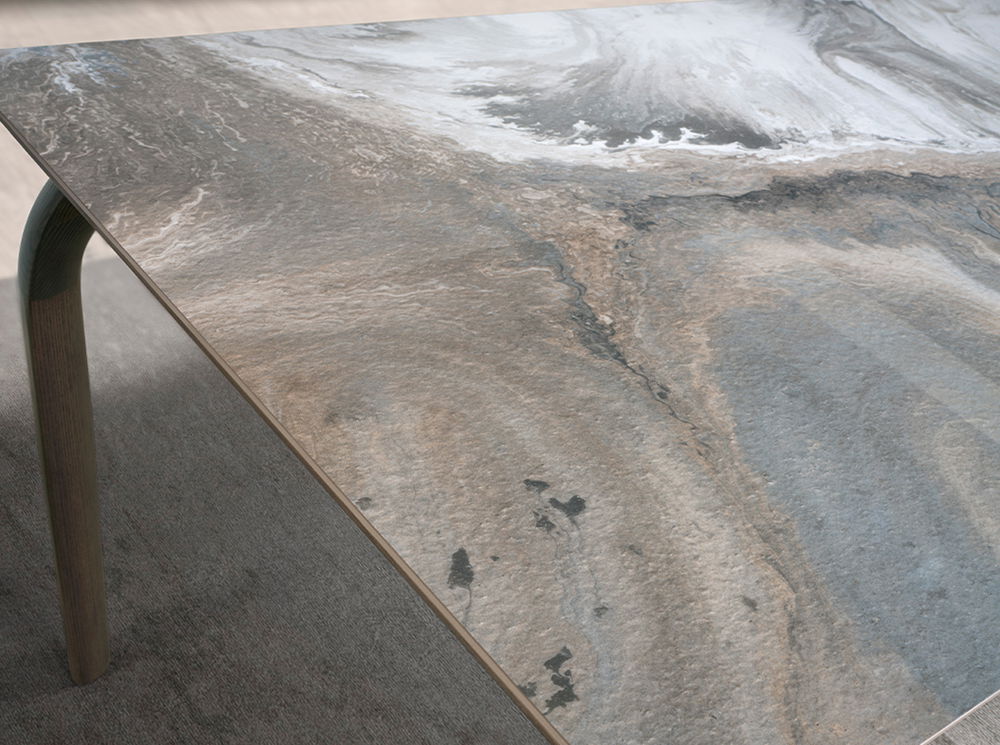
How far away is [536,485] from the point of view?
1.21 feet

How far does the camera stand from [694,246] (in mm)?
553

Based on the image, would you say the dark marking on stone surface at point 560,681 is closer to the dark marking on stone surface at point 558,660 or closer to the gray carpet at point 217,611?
the dark marking on stone surface at point 558,660

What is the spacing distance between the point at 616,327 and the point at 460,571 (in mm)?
182

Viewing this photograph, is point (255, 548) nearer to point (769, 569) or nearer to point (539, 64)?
point (539, 64)

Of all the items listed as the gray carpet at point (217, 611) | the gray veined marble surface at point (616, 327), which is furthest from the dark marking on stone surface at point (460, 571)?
the gray carpet at point (217, 611)

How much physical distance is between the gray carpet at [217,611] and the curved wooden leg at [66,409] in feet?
0.20

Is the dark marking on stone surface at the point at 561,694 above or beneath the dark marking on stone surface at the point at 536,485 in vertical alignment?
above

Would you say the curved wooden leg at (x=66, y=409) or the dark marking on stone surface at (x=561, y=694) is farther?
the curved wooden leg at (x=66, y=409)

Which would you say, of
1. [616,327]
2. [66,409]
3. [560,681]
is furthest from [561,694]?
[66,409]

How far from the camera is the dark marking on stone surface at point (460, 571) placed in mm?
322

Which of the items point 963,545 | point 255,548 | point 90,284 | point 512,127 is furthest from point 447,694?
point 90,284

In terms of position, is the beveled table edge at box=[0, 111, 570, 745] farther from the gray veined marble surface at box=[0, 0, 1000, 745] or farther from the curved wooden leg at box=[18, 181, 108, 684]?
the curved wooden leg at box=[18, 181, 108, 684]

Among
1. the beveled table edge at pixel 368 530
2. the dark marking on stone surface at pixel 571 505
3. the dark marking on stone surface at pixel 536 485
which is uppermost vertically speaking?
the dark marking on stone surface at pixel 571 505

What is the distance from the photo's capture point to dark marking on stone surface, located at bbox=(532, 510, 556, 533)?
0.35 meters
